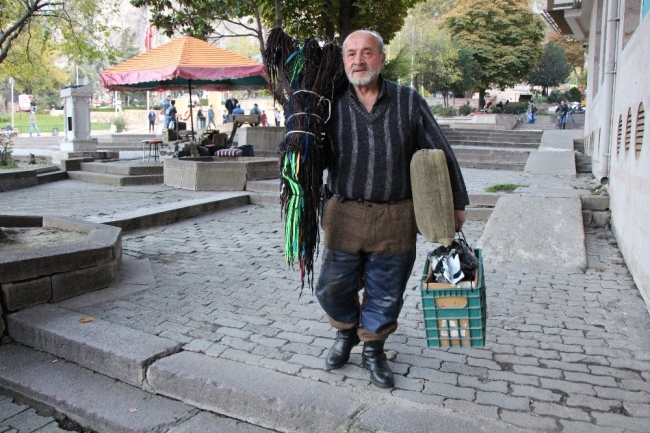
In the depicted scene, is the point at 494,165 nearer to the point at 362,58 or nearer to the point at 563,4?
the point at 563,4

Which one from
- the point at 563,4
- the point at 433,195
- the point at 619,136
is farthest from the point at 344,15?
the point at 433,195

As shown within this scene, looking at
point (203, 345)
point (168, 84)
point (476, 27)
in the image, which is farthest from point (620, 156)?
point (476, 27)

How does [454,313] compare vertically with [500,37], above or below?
below

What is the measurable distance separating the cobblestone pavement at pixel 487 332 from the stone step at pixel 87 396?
1.69 feet

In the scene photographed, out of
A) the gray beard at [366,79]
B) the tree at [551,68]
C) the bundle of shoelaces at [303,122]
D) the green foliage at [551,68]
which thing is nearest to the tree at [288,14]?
the bundle of shoelaces at [303,122]

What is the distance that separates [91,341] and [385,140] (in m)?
2.33

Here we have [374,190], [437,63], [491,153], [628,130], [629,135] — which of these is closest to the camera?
[374,190]

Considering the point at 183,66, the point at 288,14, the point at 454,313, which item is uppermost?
the point at 288,14

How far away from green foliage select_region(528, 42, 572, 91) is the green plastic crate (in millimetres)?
60763

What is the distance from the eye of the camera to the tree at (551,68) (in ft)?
193

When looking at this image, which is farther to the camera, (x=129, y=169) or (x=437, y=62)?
(x=437, y=62)

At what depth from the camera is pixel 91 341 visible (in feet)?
12.9

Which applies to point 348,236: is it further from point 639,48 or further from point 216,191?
point 216,191

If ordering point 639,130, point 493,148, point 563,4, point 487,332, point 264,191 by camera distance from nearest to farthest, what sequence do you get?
point 487,332 < point 639,130 < point 264,191 < point 563,4 < point 493,148
